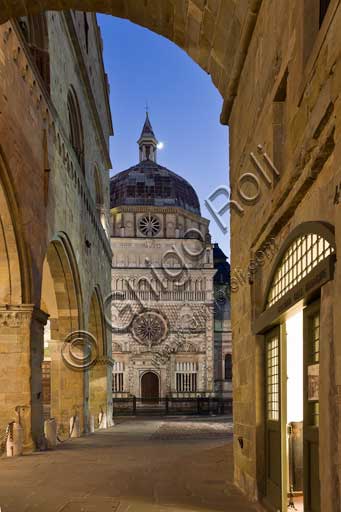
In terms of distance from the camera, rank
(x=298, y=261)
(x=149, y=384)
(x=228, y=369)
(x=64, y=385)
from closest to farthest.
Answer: (x=298, y=261) → (x=64, y=385) → (x=149, y=384) → (x=228, y=369)

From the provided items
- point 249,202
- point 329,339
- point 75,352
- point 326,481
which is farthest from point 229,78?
point 75,352

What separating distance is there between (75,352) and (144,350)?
84.4 feet

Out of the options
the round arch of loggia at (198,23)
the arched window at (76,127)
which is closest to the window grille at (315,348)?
the round arch of loggia at (198,23)

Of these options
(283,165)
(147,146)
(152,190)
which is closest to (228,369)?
(152,190)

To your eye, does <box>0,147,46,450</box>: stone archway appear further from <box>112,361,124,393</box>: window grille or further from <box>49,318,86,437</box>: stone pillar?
<box>112,361,124,393</box>: window grille

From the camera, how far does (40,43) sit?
13273 millimetres

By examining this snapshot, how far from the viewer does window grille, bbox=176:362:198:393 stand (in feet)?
140

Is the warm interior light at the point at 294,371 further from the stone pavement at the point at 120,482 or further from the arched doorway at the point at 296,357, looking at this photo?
the stone pavement at the point at 120,482

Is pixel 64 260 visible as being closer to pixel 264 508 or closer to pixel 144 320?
pixel 264 508

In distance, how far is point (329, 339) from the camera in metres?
3.42

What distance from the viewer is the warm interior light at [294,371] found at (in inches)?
250

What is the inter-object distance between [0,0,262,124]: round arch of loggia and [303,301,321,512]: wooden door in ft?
12.1

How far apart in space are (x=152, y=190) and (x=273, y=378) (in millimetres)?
43192

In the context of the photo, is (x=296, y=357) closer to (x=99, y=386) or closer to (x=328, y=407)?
(x=328, y=407)
